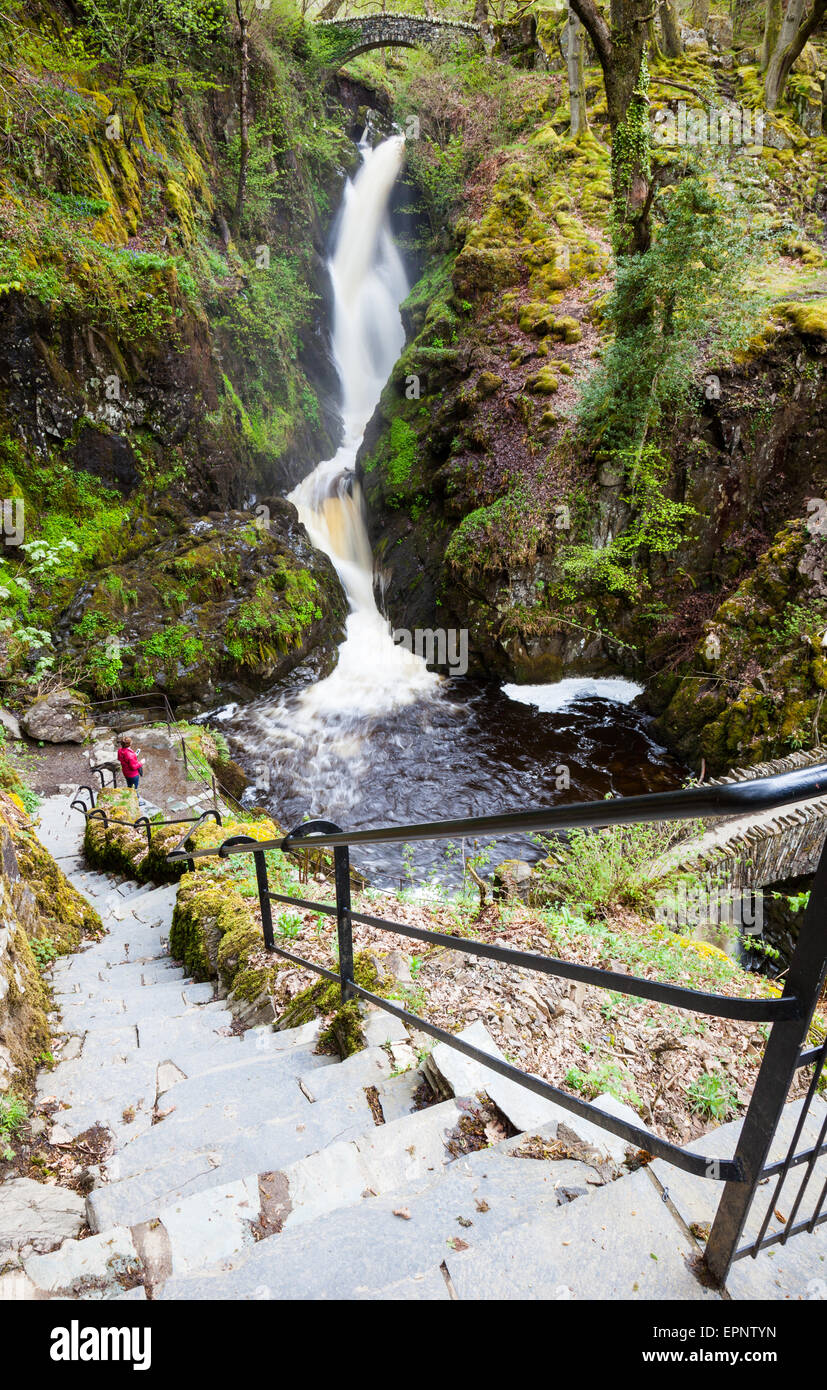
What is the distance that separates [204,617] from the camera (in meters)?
11.4

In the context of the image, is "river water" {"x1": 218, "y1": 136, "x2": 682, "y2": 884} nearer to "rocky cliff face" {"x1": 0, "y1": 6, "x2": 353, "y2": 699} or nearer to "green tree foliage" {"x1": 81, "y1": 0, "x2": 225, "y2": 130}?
"rocky cliff face" {"x1": 0, "y1": 6, "x2": 353, "y2": 699}

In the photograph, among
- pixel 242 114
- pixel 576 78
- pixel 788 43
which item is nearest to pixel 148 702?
pixel 242 114

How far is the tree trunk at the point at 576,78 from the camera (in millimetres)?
13734

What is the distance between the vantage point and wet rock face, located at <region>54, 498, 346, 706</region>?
10773mm

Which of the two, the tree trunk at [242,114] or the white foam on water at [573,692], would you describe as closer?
the white foam on water at [573,692]

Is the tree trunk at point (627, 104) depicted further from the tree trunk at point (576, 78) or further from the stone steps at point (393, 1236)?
the stone steps at point (393, 1236)

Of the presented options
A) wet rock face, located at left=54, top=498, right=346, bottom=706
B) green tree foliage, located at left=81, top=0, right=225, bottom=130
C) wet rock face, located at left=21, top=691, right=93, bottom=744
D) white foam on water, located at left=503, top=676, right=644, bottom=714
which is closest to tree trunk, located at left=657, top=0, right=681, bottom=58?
green tree foliage, located at left=81, top=0, right=225, bottom=130

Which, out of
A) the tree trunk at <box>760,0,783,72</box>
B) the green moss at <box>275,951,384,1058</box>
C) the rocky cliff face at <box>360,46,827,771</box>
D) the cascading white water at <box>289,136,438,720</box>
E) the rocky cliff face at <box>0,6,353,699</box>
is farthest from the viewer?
the tree trunk at <box>760,0,783,72</box>

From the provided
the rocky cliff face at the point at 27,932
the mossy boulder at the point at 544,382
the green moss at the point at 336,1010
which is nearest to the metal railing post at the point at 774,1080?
the green moss at the point at 336,1010

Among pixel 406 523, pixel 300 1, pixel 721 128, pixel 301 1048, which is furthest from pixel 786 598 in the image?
pixel 300 1

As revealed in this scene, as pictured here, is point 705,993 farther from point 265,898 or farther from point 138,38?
point 138,38

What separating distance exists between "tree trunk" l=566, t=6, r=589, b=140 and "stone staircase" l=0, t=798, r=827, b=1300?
1984 centimetres

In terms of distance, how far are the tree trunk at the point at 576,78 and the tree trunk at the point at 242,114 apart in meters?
7.30
